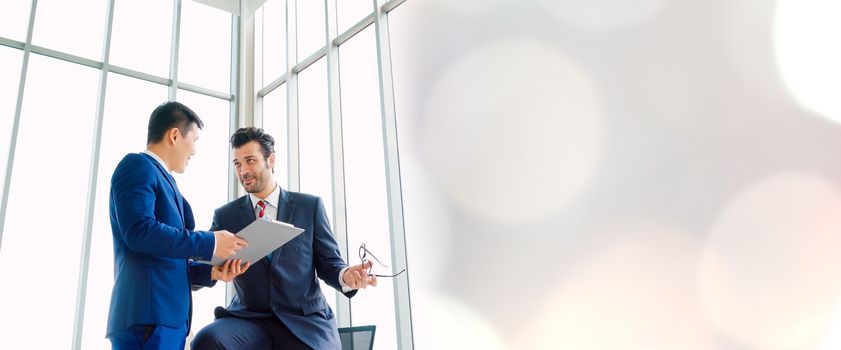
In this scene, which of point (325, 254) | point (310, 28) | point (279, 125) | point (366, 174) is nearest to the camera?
point (325, 254)

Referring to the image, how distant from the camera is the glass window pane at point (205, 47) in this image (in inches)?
191

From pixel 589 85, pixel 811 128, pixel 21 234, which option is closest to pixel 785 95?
pixel 811 128

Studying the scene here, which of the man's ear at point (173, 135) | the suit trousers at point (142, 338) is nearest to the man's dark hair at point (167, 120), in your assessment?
the man's ear at point (173, 135)

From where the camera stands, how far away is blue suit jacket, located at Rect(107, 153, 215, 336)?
5.66 feet

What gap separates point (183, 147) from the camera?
2.07 metres

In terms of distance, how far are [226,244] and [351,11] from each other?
2.61m

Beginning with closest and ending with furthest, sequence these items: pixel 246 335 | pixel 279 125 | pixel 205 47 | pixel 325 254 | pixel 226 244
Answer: pixel 226 244, pixel 246 335, pixel 325 254, pixel 279 125, pixel 205 47

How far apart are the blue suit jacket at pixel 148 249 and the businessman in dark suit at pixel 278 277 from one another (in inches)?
14.1

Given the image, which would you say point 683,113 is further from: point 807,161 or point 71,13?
point 71,13

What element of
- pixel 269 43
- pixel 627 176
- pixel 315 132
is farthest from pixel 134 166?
pixel 269 43

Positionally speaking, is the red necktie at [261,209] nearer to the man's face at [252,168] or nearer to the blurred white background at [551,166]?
the man's face at [252,168]

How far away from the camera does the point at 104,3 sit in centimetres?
452

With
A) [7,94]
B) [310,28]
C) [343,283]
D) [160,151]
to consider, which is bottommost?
[343,283]

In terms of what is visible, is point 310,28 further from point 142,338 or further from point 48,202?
point 142,338
